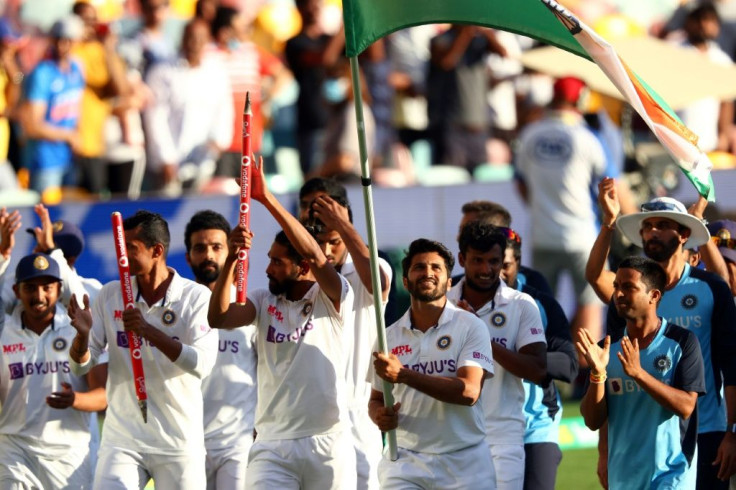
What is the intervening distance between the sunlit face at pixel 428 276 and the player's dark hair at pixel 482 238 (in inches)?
29.3

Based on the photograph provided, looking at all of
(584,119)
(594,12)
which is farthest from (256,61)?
(594,12)

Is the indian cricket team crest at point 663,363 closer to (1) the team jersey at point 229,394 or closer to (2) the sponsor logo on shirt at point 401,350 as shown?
(2) the sponsor logo on shirt at point 401,350

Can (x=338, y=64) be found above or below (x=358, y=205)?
above

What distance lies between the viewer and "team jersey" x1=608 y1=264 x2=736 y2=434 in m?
10.2

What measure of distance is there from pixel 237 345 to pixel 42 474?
1580 millimetres

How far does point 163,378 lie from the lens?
1022 centimetres

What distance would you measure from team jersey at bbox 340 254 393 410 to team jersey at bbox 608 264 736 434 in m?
1.50

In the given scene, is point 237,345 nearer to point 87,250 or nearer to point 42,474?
point 42,474

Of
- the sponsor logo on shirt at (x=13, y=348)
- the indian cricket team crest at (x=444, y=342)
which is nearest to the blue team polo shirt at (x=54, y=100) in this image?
the sponsor logo on shirt at (x=13, y=348)

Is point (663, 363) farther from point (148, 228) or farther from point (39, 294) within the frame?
point (39, 294)

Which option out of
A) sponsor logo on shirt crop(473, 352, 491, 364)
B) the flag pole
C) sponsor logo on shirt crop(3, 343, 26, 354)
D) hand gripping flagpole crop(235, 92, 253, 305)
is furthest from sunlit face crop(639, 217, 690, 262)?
sponsor logo on shirt crop(3, 343, 26, 354)

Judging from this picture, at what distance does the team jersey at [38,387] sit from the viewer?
36.0 ft

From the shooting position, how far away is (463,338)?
375 inches

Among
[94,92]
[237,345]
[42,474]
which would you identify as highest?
[94,92]
